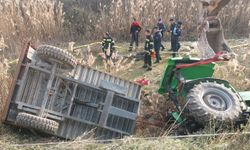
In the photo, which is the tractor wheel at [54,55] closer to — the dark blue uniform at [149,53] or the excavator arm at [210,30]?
the excavator arm at [210,30]

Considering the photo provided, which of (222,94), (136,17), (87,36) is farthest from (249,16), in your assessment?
(222,94)

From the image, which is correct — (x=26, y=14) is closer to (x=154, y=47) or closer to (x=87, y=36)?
(x=87, y=36)

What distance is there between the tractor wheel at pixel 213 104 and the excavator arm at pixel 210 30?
681mm

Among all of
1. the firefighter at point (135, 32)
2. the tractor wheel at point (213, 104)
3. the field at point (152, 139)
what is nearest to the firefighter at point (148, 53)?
the field at point (152, 139)

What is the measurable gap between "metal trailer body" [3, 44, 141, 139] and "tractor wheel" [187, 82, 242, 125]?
141 cm

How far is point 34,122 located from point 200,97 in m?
2.95

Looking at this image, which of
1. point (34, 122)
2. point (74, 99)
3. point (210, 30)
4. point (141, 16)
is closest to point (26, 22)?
point (141, 16)

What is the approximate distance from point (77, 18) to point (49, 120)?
10.1 metres

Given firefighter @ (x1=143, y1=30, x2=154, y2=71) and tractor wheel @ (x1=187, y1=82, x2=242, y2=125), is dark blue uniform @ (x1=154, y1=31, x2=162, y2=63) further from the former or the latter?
tractor wheel @ (x1=187, y1=82, x2=242, y2=125)

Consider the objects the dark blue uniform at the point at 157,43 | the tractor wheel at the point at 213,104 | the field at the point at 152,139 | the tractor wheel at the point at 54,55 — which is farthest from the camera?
the dark blue uniform at the point at 157,43

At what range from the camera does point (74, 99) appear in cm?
878

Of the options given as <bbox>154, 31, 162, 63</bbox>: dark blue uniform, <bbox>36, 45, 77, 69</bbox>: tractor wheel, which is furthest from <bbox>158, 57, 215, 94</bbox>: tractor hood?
<bbox>154, 31, 162, 63</bbox>: dark blue uniform

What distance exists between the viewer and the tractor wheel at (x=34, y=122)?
7961 millimetres

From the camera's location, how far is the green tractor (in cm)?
794
